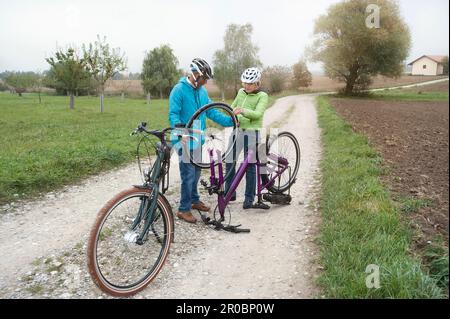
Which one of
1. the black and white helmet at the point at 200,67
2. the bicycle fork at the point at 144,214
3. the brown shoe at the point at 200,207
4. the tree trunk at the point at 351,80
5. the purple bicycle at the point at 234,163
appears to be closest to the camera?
the bicycle fork at the point at 144,214

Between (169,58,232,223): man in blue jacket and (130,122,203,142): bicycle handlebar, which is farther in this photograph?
(169,58,232,223): man in blue jacket

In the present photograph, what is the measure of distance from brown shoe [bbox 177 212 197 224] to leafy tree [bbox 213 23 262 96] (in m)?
47.7

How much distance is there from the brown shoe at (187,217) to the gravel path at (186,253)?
83mm

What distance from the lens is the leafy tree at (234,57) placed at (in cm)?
5206

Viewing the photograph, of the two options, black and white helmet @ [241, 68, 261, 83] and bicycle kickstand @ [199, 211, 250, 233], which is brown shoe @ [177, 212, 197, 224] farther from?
black and white helmet @ [241, 68, 261, 83]

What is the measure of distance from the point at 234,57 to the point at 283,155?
159ft

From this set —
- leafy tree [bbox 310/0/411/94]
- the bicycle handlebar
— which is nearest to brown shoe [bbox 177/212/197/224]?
the bicycle handlebar

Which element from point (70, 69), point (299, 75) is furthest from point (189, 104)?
point (299, 75)

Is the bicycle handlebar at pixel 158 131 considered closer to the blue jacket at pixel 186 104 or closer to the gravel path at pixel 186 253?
the blue jacket at pixel 186 104

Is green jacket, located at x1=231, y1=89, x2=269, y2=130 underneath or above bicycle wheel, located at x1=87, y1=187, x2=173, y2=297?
above

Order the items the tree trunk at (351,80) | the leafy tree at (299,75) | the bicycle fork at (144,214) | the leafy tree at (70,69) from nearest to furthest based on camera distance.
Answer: the bicycle fork at (144,214) → the leafy tree at (70,69) → the tree trunk at (351,80) → the leafy tree at (299,75)

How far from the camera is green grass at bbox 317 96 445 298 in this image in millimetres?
3443

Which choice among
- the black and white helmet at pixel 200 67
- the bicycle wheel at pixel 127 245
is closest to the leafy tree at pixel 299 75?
the black and white helmet at pixel 200 67
